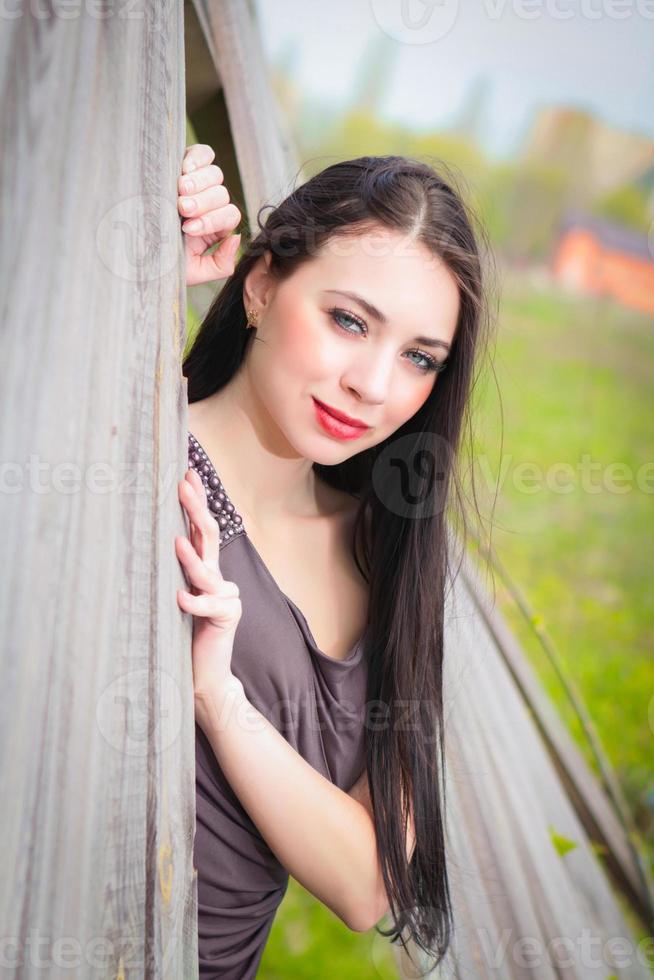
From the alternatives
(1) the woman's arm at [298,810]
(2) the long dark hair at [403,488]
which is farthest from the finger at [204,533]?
(2) the long dark hair at [403,488]

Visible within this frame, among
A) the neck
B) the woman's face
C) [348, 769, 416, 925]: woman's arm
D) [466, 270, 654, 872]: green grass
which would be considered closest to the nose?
the woman's face

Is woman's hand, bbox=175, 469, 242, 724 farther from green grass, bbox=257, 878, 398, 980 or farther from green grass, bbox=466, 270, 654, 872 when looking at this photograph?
green grass, bbox=466, 270, 654, 872

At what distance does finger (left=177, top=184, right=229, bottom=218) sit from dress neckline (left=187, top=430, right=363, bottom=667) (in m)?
0.29

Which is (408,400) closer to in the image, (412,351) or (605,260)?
(412,351)

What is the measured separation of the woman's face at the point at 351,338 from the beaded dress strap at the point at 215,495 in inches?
4.0

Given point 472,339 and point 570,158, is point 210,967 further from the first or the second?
point 570,158

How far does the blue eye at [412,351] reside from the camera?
1.04 meters

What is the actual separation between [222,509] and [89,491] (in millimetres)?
433

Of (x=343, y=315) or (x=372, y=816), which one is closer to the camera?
(x=343, y=315)

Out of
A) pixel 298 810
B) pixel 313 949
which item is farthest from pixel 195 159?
pixel 313 949

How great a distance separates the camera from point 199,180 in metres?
0.87

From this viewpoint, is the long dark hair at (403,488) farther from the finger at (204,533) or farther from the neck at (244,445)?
the finger at (204,533)

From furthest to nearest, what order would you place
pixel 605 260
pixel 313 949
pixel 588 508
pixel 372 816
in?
pixel 605 260 → pixel 588 508 → pixel 313 949 → pixel 372 816

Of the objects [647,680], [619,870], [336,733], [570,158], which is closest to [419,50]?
[570,158]
